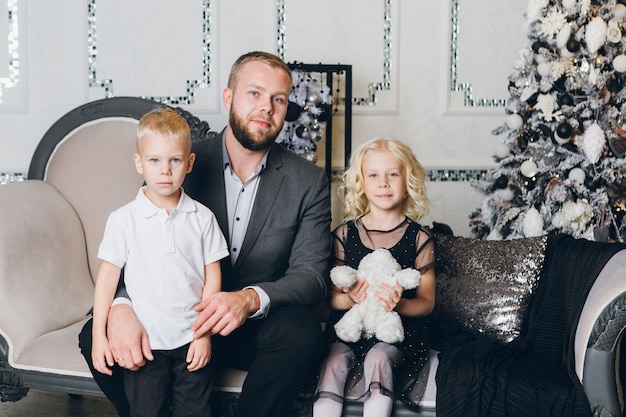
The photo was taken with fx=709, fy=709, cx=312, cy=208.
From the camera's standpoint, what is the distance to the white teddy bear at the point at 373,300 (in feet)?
7.98

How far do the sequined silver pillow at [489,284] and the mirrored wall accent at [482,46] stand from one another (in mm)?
1357

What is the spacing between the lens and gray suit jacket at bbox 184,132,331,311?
8.51 feet

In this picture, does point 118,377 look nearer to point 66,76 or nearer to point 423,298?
point 423,298

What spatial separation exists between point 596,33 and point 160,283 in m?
2.36

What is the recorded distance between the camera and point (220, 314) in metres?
2.21

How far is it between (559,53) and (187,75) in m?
1.93

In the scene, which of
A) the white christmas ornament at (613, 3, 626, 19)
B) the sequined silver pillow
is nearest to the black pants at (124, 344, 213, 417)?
the sequined silver pillow

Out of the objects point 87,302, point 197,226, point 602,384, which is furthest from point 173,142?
point 602,384

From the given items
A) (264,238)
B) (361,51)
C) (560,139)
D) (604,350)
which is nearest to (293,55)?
(361,51)

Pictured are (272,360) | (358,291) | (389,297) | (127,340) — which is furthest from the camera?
(358,291)

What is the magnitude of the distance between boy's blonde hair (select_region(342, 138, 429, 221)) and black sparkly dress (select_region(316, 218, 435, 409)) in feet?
0.28

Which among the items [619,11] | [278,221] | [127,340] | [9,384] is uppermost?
[619,11]

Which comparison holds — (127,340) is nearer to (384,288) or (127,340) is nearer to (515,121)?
(384,288)

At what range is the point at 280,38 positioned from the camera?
3.83 metres
